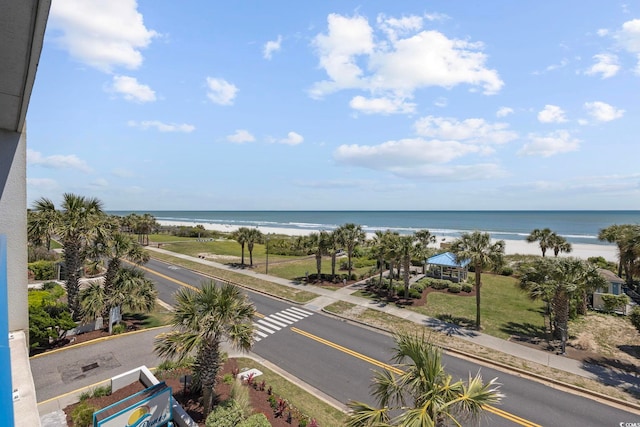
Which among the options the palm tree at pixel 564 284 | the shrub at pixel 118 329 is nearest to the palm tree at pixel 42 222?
the shrub at pixel 118 329

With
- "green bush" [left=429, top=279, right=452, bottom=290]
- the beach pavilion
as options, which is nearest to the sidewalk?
"green bush" [left=429, top=279, right=452, bottom=290]

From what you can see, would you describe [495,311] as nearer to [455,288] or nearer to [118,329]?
[455,288]

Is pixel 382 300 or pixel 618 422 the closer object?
pixel 618 422

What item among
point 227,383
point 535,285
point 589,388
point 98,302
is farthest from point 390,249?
point 98,302

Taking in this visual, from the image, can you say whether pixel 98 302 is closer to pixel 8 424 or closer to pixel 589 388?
pixel 8 424

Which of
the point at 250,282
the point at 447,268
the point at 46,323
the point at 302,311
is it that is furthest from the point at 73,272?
the point at 447,268

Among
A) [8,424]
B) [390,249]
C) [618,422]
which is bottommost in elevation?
[618,422]

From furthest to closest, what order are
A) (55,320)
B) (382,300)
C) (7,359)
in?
(382,300)
(55,320)
(7,359)
